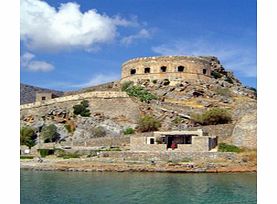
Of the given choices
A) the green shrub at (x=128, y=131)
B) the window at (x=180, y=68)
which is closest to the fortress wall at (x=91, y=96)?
the green shrub at (x=128, y=131)

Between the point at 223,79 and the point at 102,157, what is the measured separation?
14.7 m

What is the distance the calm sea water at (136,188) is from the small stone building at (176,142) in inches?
87.3

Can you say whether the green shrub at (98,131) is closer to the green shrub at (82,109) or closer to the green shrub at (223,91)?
the green shrub at (82,109)

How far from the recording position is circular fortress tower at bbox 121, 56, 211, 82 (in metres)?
23.8

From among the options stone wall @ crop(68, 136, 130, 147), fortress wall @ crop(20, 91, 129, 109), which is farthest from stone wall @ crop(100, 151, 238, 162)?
fortress wall @ crop(20, 91, 129, 109)

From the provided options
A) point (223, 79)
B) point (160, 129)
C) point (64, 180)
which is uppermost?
point (223, 79)

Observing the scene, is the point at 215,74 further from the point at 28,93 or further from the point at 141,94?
the point at 28,93

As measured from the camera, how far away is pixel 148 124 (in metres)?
17.0

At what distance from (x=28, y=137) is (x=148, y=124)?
4901 millimetres

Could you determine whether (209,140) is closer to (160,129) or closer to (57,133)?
(160,129)

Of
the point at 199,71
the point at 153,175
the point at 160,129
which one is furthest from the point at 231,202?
the point at 199,71

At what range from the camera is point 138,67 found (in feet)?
79.8

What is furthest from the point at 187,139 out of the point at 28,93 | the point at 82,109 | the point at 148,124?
the point at 28,93
